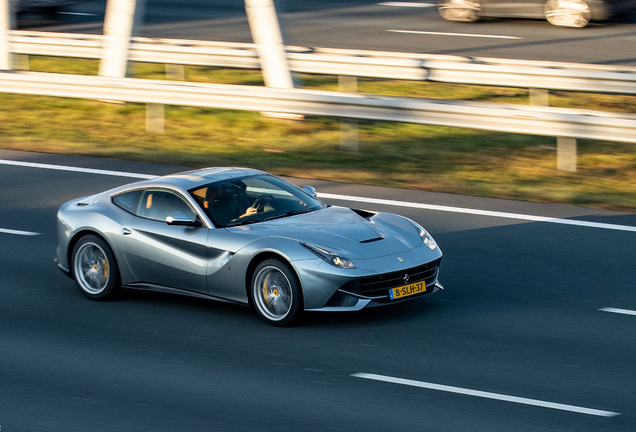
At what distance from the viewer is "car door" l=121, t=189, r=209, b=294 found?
9008mm

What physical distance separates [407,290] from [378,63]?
953cm

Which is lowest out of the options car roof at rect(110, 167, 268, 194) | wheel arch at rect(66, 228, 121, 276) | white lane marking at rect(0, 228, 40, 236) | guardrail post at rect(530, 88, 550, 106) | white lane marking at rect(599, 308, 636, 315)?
white lane marking at rect(599, 308, 636, 315)

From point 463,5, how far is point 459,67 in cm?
826

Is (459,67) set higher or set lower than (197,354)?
higher

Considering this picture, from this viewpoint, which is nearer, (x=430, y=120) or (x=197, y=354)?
(x=197, y=354)

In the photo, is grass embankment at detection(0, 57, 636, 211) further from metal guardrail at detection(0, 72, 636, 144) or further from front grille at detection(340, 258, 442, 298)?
front grille at detection(340, 258, 442, 298)

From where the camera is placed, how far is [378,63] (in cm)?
1750

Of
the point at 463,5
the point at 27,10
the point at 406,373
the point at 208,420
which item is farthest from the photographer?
the point at 27,10

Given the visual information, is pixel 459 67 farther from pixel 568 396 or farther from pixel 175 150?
pixel 568 396

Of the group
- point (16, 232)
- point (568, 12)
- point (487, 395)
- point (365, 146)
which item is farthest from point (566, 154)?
point (568, 12)

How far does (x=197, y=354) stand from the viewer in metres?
8.12

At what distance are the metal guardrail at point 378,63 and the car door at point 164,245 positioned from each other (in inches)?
329

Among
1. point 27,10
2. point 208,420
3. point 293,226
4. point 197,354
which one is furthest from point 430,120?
point 27,10

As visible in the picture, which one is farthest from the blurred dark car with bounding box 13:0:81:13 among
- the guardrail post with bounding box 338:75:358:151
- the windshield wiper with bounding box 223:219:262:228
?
the windshield wiper with bounding box 223:219:262:228
